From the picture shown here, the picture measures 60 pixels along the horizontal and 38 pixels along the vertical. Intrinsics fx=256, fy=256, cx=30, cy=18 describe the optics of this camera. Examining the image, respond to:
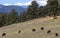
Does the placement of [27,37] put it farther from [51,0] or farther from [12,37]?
[51,0]

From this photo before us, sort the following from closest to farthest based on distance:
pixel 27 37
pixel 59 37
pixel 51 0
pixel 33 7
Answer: pixel 59 37
pixel 27 37
pixel 51 0
pixel 33 7

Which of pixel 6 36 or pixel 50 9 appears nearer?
pixel 6 36

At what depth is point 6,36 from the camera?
11.9 metres

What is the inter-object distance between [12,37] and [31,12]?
69.3 metres

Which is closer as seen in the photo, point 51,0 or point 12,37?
point 12,37

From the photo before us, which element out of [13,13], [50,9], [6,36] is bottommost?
[13,13]

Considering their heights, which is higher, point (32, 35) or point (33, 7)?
point (32, 35)

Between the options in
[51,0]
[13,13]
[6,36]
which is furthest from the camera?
[13,13]

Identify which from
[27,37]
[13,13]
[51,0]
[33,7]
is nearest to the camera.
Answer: [27,37]

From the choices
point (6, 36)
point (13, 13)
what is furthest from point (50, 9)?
point (6, 36)

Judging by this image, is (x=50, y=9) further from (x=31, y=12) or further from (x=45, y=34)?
(x=45, y=34)

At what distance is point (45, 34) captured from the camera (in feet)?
36.7

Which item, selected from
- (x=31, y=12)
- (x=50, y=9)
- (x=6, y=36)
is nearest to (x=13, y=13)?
(x=31, y=12)

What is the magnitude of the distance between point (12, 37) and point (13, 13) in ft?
260
